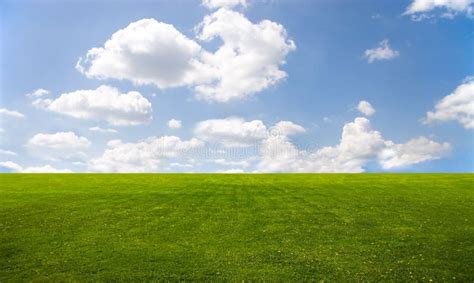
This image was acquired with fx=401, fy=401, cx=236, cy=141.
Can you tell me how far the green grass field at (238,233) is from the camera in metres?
25.9

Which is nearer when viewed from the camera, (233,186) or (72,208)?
(72,208)

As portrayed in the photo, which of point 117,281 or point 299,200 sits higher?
point 299,200

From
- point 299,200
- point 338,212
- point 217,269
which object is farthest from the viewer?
point 299,200

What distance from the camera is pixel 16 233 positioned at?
35.1 metres

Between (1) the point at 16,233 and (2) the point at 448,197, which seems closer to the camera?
(1) the point at 16,233

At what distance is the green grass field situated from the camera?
25.9 meters

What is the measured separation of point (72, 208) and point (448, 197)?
146 ft

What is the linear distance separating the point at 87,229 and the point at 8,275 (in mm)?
10395

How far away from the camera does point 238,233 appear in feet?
113

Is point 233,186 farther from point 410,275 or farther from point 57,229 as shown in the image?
Answer: point 410,275


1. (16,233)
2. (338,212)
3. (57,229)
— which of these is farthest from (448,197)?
(16,233)

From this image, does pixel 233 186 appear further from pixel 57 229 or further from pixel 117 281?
pixel 117 281

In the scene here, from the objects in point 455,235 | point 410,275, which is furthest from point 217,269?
point 455,235

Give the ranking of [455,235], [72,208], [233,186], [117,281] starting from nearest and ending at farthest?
[117,281] → [455,235] → [72,208] → [233,186]
